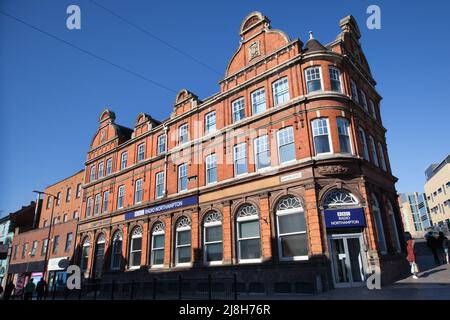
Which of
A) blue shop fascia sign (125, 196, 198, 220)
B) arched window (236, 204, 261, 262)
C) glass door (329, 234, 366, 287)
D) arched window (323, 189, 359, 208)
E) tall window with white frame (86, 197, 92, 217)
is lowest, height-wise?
glass door (329, 234, 366, 287)

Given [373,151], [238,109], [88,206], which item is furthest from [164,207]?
[373,151]

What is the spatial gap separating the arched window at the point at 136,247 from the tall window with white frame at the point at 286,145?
14.5 m

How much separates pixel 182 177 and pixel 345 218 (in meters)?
12.9

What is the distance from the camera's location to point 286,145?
17969 millimetres

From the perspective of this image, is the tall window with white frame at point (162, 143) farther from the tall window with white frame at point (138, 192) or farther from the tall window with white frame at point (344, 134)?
the tall window with white frame at point (344, 134)

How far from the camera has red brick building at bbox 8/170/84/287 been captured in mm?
33562

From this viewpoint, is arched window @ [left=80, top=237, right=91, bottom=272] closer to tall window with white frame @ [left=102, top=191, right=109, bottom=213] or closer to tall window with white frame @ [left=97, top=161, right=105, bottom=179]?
tall window with white frame @ [left=102, top=191, right=109, bottom=213]

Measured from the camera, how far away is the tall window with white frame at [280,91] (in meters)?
18.9

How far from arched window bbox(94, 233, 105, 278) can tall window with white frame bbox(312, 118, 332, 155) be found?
22346mm

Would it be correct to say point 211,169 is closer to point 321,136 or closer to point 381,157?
point 321,136

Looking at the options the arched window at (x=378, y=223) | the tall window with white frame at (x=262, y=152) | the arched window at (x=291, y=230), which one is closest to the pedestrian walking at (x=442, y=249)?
the arched window at (x=378, y=223)

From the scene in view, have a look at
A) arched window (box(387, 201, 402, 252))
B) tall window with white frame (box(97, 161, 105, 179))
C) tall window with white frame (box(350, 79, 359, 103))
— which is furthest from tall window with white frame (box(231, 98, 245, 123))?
tall window with white frame (box(97, 161, 105, 179))
